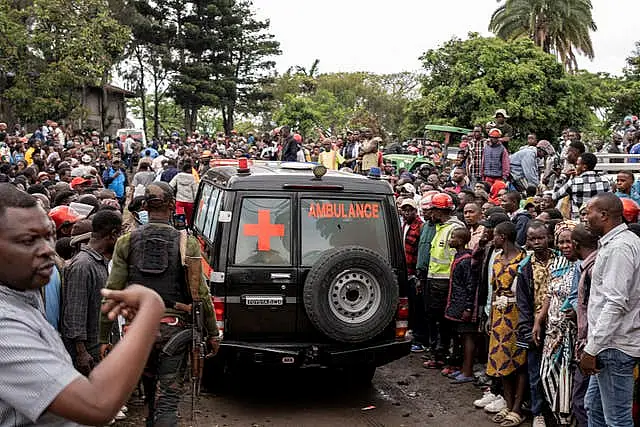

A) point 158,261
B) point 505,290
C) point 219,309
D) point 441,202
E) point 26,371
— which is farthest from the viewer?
point 441,202

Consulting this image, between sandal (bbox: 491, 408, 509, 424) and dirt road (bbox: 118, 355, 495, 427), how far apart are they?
0.08 meters

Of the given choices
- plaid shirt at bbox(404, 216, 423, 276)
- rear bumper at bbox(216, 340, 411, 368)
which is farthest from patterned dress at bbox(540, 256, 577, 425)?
plaid shirt at bbox(404, 216, 423, 276)

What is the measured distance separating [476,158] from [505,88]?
11.1m

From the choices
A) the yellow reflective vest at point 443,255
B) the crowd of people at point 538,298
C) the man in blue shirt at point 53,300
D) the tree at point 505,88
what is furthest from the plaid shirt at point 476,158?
the tree at point 505,88

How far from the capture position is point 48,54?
31031mm

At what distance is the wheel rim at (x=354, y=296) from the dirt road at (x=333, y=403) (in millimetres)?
1011

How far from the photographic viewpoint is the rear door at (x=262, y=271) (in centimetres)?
649

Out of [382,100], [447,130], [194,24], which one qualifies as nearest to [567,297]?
[447,130]

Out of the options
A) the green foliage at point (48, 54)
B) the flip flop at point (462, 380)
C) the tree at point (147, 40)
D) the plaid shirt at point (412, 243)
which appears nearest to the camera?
the flip flop at point (462, 380)

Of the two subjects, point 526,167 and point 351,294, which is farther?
point 526,167

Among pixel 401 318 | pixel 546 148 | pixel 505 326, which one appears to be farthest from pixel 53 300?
pixel 546 148

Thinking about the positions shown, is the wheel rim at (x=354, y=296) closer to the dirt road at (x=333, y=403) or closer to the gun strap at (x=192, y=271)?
the dirt road at (x=333, y=403)

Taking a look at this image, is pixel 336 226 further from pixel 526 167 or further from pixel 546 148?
pixel 546 148

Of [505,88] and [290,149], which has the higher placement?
[505,88]
